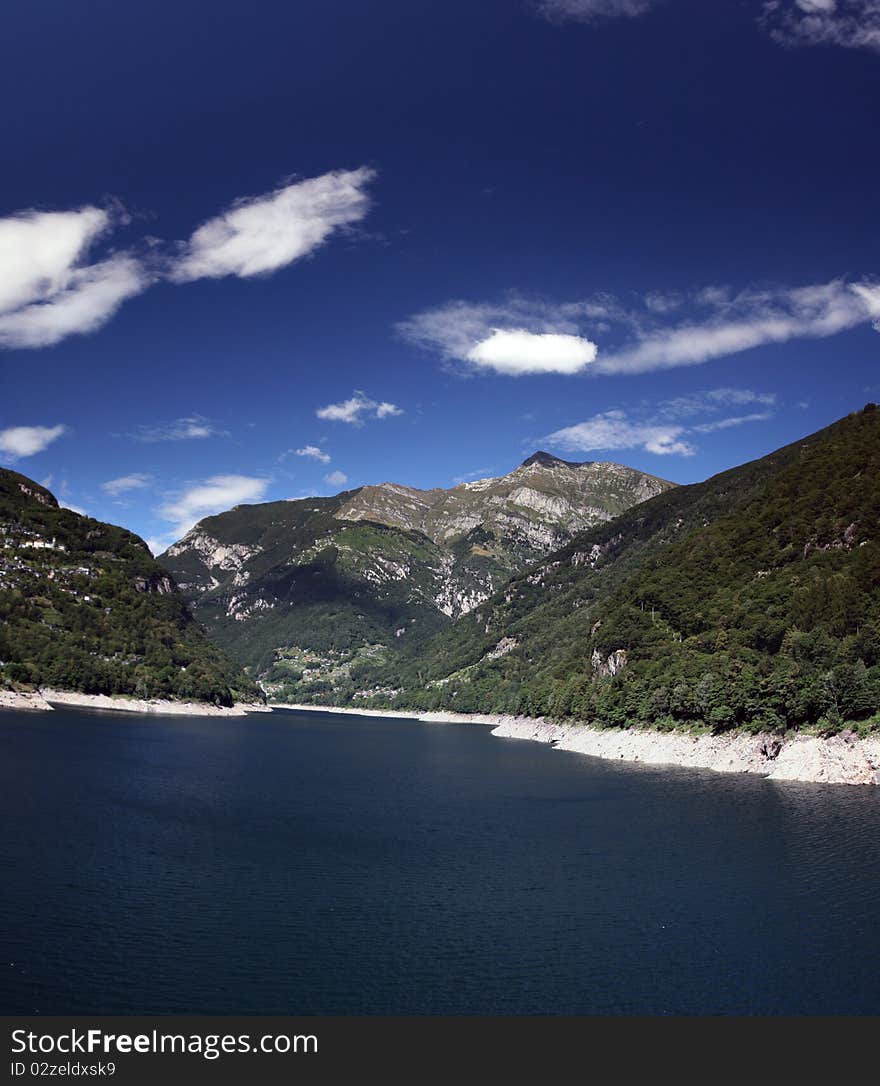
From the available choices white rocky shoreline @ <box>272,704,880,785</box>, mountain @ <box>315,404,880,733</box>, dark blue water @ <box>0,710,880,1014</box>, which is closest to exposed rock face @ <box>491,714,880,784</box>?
white rocky shoreline @ <box>272,704,880,785</box>

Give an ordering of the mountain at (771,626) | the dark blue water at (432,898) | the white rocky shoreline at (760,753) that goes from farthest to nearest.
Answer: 1. the mountain at (771,626)
2. the white rocky shoreline at (760,753)
3. the dark blue water at (432,898)

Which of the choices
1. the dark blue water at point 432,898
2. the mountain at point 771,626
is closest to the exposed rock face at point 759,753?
the mountain at point 771,626

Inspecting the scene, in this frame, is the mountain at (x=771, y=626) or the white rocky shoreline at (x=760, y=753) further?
the mountain at (x=771, y=626)

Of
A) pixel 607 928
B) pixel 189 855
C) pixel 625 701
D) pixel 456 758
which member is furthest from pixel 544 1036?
pixel 625 701

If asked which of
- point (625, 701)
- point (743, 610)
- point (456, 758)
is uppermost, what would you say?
point (743, 610)

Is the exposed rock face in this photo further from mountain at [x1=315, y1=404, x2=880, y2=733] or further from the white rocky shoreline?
mountain at [x1=315, y1=404, x2=880, y2=733]

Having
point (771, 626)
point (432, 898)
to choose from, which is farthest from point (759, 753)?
point (432, 898)

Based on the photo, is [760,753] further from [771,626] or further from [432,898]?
[432,898]

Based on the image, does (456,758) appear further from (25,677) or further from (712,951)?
(25,677)

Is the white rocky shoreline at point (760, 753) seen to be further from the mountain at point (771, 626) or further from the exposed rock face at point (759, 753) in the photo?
the mountain at point (771, 626)
